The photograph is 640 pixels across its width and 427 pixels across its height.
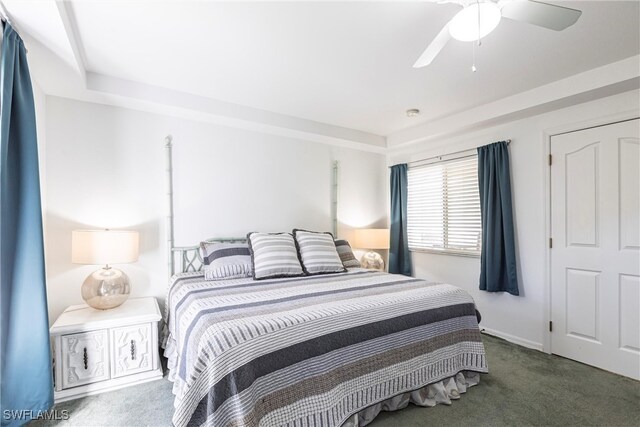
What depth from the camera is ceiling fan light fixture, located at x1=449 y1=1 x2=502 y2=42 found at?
1482 mm

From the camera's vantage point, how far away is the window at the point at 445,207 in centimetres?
363

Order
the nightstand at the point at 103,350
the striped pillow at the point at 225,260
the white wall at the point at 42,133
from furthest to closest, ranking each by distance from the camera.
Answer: the striped pillow at the point at 225,260, the white wall at the point at 42,133, the nightstand at the point at 103,350

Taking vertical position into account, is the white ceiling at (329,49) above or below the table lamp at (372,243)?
above

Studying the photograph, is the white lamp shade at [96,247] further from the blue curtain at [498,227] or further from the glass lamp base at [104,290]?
the blue curtain at [498,227]

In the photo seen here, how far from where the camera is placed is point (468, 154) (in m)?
3.65

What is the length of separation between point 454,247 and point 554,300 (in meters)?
1.12

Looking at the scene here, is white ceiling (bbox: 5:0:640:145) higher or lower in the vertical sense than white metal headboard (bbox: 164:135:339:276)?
higher

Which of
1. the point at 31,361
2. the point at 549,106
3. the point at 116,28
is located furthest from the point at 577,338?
the point at 116,28

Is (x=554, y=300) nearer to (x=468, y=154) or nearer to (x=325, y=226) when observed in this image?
(x=468, y=154)

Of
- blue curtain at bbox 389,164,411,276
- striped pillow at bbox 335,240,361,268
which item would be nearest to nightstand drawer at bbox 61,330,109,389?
striped pillow at bbox 335,240,361,268

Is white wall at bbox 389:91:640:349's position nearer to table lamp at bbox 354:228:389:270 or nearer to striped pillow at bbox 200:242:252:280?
table lamp at bbox 354:228:389:270

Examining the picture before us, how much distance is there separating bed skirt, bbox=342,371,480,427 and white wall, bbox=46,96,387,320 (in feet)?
7.15

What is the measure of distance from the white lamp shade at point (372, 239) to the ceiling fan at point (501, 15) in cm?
277

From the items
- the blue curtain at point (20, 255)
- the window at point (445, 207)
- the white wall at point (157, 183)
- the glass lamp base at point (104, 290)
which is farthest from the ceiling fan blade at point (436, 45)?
the glass lamp base at point (104, 290)
